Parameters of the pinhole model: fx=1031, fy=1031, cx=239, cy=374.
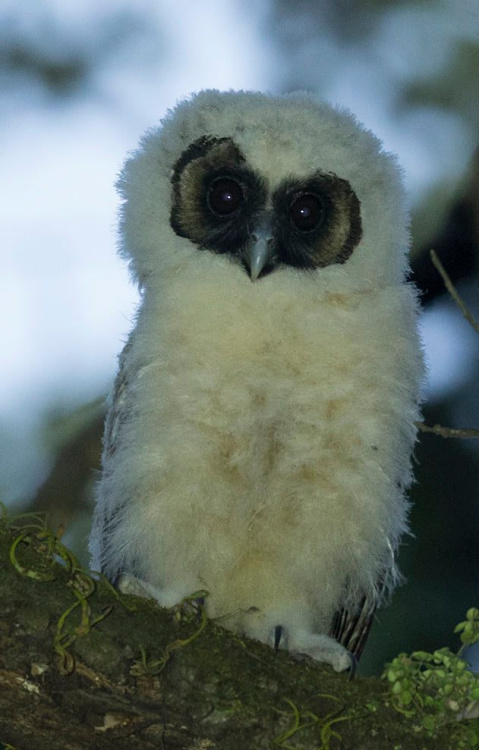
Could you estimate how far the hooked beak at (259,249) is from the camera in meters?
3.46

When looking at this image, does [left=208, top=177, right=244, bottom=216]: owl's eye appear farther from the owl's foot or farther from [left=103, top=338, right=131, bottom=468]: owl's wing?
the owl's foot

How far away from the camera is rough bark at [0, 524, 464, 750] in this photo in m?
2.45

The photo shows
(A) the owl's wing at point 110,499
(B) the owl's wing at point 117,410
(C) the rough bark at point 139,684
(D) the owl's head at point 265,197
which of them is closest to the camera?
(C) the rough bark at point 139,684

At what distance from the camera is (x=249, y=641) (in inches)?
113

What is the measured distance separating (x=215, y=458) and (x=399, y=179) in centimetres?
148

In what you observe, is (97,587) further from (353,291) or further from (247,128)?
(247,128)

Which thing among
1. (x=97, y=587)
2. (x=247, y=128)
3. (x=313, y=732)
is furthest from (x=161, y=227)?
(x=313, y=732)

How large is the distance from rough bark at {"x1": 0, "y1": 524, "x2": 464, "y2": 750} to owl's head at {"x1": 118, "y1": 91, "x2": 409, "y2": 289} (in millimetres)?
1300

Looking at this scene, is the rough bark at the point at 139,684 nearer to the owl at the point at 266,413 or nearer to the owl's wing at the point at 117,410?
the owl at the point at 266,413

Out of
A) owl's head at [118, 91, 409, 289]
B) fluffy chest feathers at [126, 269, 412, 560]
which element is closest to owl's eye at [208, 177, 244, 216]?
owl's head at [118, 91, 409, 289]

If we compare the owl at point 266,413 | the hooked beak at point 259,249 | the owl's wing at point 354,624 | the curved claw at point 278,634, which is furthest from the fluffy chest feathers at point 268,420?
the owl's wing at point 354,624

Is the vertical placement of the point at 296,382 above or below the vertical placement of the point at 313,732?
above

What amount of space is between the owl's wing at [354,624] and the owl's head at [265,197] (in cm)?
112

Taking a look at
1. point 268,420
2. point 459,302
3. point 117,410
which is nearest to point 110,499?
point 117,410
